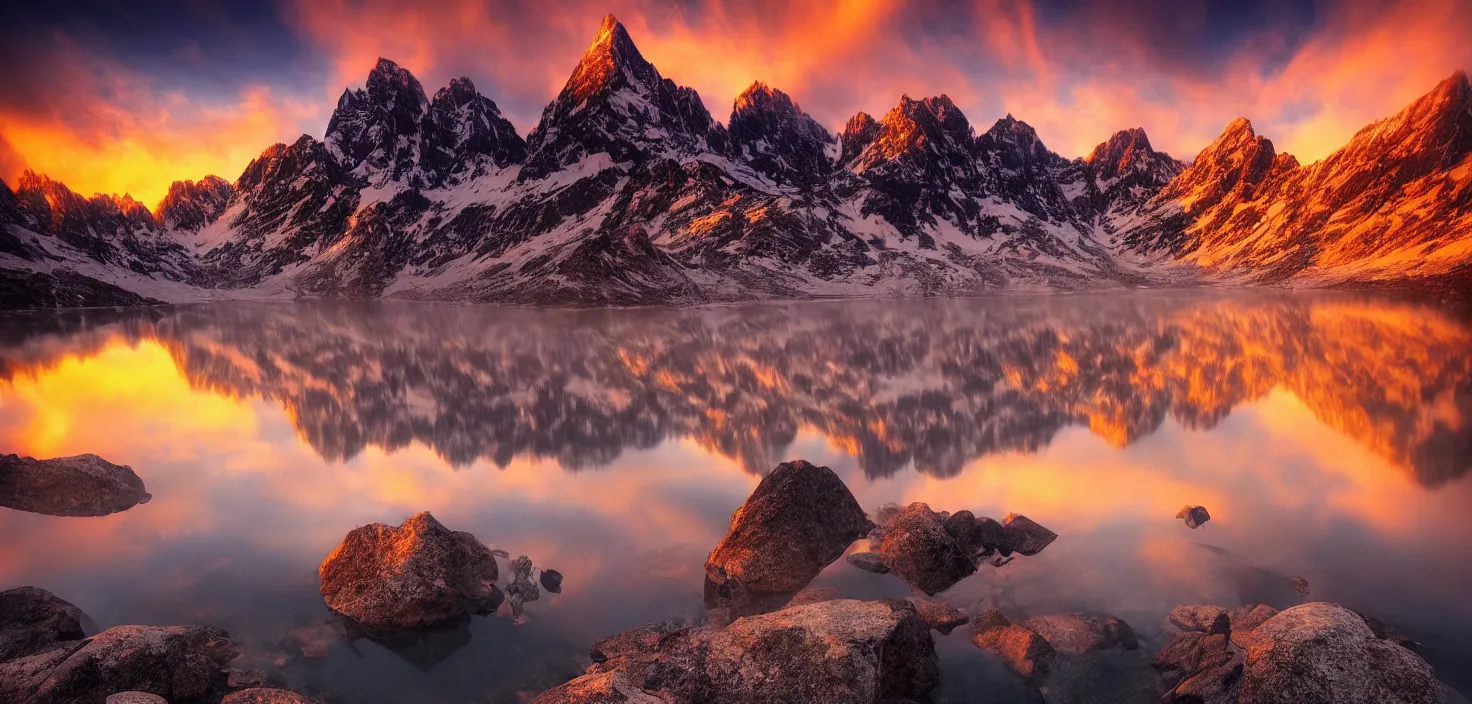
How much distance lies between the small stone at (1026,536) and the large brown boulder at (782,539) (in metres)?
3.39

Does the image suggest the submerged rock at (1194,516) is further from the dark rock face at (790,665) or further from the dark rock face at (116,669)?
the dark rock face at (116,669)

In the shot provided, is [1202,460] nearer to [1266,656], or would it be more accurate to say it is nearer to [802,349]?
[1266,656]

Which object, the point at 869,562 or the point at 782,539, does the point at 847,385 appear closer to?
the point at 869,562

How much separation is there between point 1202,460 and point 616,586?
20.2 metres

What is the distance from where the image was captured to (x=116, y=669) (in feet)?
32.6

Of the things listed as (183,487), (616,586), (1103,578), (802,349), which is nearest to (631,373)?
(802,349)

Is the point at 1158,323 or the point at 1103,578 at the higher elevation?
the point at 1158,323

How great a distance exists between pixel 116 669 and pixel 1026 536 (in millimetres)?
17292

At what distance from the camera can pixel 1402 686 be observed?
8.59 meters

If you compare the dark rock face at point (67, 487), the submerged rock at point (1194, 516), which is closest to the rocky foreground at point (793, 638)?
the submerged rock at point (1194, 516)

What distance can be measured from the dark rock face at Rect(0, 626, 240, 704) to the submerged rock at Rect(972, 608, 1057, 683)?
508 inches

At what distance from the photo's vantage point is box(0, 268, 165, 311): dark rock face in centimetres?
13575

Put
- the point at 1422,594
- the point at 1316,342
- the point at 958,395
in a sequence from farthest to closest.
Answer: the point at 1316,342 < the point at 958,395 < the point at 1422,594

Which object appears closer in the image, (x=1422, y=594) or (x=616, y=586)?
(x=1422, y=594)
